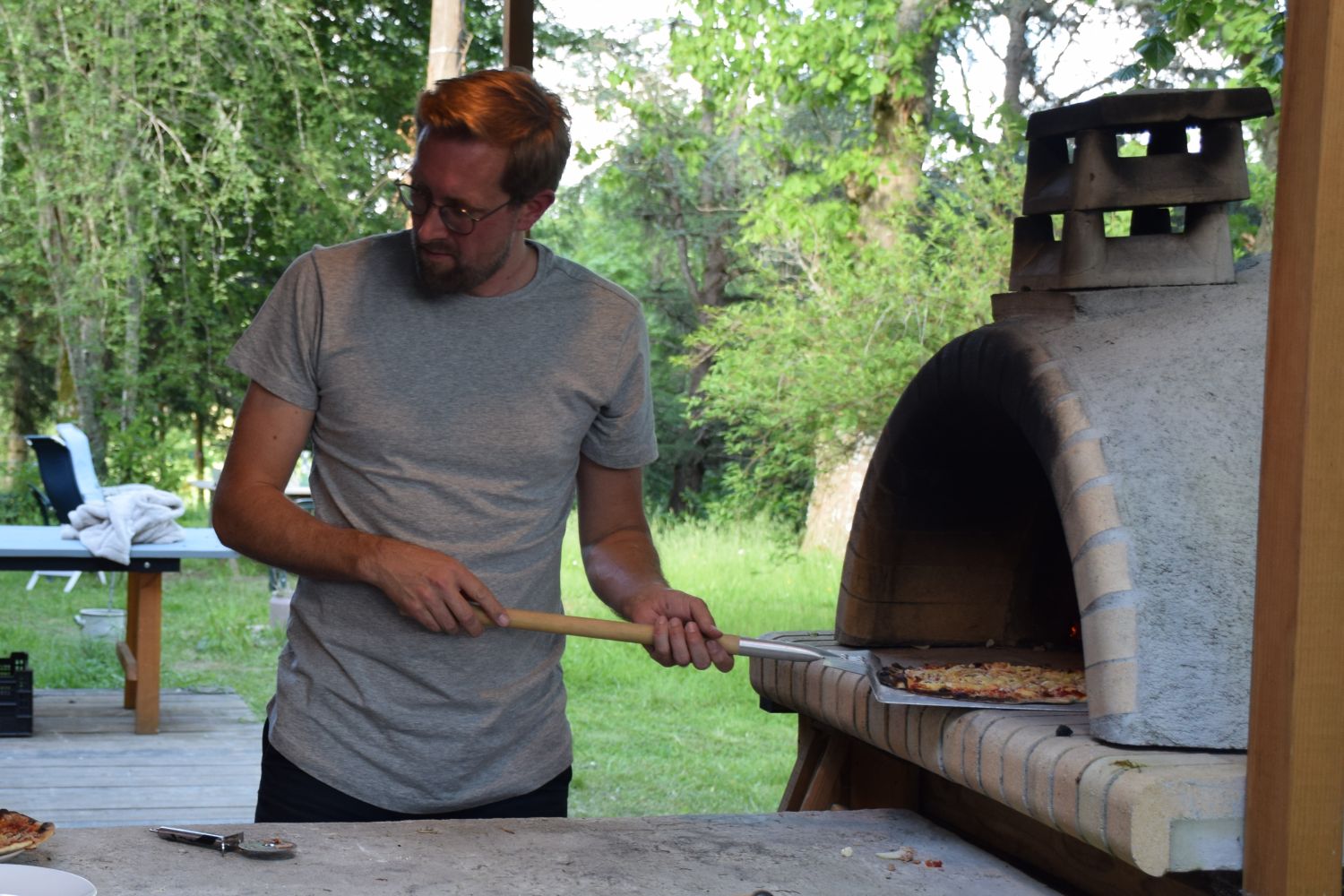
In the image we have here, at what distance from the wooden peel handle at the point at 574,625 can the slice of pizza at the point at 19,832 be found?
0.59m

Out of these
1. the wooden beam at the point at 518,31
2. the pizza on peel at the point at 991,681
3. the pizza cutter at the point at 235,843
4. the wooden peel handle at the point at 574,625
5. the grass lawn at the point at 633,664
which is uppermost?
the wooden beam at the point at 518,31

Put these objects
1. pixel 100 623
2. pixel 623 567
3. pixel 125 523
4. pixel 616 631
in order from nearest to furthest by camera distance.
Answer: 1. pixel 616 631
2. pixel 623 567
3. pixel 125 523
4. pixel 100 623

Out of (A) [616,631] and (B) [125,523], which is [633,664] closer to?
(B) [125,523]

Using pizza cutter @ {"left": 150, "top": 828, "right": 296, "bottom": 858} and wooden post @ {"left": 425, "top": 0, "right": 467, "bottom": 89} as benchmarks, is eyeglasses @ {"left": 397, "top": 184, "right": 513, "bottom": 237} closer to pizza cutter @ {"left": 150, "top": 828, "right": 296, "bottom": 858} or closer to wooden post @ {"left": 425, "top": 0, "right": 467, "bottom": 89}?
pizza cutter @ {"left": 150, "top": 828, "right": 296, "bottom": 858}

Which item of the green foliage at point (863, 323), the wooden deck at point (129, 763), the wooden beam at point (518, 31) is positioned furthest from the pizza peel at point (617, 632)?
the green foliage at point (863, 323)

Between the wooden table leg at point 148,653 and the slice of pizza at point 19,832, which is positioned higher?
the slice of pizza at point 19,832

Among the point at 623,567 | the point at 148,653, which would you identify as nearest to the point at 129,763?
the point at 148,653

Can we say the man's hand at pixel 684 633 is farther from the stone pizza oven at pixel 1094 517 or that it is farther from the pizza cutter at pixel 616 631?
the stone pizza oven at pixel 1094 517

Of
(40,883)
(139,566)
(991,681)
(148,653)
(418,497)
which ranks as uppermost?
(418,497)

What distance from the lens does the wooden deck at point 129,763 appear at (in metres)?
5.05

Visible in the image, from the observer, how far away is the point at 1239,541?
1900 mm

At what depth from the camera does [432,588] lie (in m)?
2.03

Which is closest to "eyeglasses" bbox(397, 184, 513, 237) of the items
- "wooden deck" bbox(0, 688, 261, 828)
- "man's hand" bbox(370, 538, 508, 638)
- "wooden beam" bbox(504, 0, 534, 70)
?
"man's hand" bbox(370, 538, 508, 638)

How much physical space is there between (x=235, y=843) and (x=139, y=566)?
4.59 m
